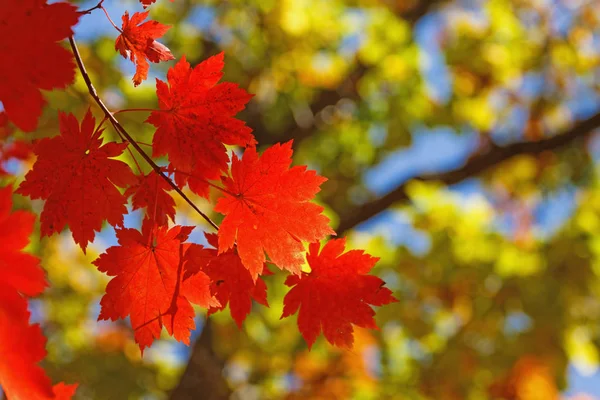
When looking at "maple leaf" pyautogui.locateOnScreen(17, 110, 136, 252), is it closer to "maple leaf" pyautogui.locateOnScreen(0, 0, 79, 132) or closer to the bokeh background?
"maple leaf" pyautogui.locateOnScreen(0, 0, 79, 132)

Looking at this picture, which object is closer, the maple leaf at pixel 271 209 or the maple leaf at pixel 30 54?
the maple leaf at pixel 30 54

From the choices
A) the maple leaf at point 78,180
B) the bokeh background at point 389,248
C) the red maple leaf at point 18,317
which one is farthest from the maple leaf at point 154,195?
the bokeh background at point 389,248

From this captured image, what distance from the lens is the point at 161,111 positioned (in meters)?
0.93

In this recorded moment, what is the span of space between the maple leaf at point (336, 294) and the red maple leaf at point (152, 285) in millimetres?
159

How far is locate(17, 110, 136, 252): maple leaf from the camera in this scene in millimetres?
897

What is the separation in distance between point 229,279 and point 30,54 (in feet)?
1.47

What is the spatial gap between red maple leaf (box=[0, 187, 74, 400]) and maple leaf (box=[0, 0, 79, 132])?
5.6 inches

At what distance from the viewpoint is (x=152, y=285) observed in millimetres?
906

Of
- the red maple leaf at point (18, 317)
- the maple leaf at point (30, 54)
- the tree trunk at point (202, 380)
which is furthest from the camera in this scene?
the tree trunk at point (202, 380)

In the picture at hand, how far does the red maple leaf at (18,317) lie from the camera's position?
577mm

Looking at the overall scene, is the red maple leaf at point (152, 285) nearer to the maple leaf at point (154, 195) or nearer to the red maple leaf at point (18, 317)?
the maple leaf at point (154, 195)

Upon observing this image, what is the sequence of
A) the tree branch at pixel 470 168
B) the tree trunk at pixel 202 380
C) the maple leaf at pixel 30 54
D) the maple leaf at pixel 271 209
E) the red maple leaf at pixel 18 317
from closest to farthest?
the red maple leaf at pixel 18 317, the maple leaf at pixel 30 54, the maple leaf at pixel 271 209, the tree trunk at pixel 202 380, the tree branch at pixel 470 168

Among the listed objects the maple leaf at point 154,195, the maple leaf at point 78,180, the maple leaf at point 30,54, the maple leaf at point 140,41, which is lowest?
the maple leaf at point 154,195

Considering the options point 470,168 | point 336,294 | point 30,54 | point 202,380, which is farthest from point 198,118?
point 470,168
